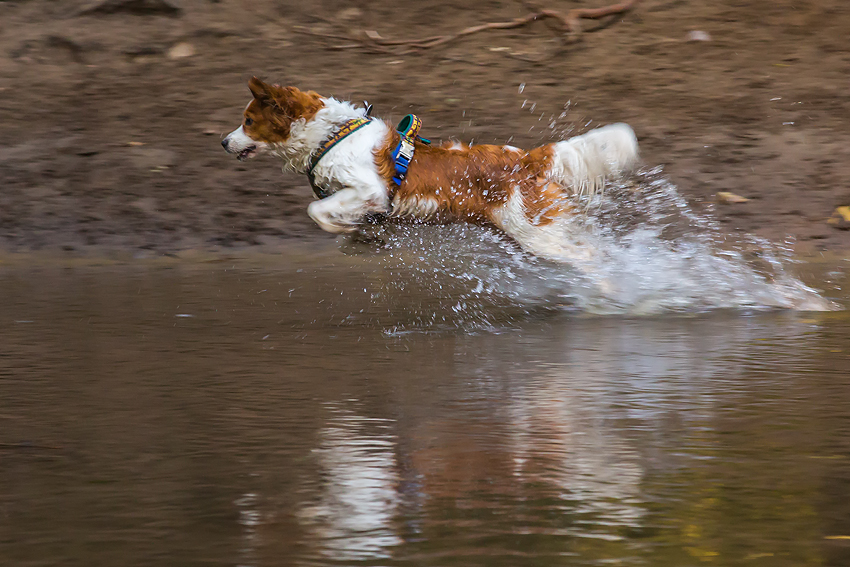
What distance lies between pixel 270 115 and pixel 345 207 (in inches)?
27.6

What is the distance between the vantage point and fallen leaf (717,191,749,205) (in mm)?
8289

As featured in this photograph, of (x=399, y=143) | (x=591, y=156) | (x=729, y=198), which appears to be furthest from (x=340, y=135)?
(x=729, y=198)

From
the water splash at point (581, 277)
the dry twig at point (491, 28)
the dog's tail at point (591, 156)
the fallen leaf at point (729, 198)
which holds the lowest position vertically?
the water splash at point (581, 277)

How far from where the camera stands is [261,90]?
601 centimetres

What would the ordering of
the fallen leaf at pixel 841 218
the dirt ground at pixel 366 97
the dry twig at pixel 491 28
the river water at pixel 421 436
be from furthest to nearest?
the dry twig at pixel 491 28 → the dirt ground at pixel 366 97 → the fallen leaf at pixel 841 218 → the river water at pixel 421 436

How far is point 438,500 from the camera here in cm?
288

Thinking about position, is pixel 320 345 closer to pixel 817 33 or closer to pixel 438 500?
pixel 438 500

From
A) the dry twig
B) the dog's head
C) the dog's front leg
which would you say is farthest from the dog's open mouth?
the dry twig

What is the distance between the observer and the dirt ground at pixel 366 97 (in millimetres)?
8453

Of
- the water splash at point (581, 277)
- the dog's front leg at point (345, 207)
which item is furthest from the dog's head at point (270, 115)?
the water splash at point (581, 277)

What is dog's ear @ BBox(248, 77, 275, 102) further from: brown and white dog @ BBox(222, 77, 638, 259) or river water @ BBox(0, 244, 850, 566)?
river water @ BBox(0, 244, 850, 566)

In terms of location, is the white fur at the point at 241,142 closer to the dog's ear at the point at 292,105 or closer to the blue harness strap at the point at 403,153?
the dog's ear at the point at 292,105

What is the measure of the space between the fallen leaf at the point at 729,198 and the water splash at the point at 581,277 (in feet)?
3.04

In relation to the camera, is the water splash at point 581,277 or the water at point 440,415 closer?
the water at point 440,415
